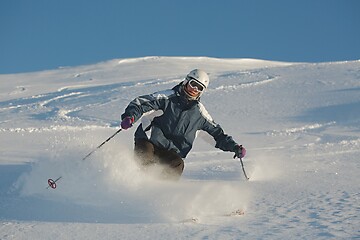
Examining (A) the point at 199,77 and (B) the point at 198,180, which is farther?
(B) the point at 198,180

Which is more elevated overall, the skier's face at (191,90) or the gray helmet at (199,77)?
the gray helmet at (199,77)

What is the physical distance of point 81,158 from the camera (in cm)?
594

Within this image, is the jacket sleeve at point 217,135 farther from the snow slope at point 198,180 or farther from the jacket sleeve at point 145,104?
the jacket sleeve at point 145,104

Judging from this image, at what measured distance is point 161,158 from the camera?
5852 millimetres

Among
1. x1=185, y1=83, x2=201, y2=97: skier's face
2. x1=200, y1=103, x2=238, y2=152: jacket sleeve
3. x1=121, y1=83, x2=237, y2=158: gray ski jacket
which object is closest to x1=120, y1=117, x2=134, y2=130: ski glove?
x1=121, y1=83, x2=237, y2=158: gray ski jacket

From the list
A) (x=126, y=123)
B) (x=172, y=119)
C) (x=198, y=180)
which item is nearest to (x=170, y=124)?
(x=172, y=119)

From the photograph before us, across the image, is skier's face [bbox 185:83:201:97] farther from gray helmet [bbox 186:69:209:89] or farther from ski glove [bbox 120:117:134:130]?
ski glove [bbox 120:117:134:130]

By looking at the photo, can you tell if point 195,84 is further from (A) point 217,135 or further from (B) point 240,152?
(B) point 240,152

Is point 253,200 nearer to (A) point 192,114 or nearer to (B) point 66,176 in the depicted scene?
(A) point 192,114

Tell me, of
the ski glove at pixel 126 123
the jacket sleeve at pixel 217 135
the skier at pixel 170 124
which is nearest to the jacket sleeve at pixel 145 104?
the skier at pixel 170 124

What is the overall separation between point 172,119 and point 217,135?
2.16ft

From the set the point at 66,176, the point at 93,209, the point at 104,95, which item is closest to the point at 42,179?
the point at 66,176

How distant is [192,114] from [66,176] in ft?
4.96

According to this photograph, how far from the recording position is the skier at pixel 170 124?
5770 mm
